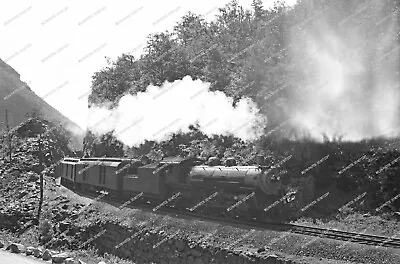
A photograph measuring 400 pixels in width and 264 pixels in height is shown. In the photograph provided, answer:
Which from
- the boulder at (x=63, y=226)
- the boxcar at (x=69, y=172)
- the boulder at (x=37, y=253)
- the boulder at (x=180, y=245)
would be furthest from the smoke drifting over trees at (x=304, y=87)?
the boulder at (x=37, y=253)

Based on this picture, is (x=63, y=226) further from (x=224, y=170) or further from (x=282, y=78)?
(x=282, y=78)

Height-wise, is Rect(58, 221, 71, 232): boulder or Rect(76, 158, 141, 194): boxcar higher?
Rect(76, 158, 141, 194): boxcar

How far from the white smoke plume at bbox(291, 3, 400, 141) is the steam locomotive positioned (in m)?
3.85

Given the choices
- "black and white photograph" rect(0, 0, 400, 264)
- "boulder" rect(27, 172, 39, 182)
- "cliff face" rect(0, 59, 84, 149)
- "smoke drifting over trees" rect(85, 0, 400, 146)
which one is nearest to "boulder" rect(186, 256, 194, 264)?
"black and white photograph" rect(0, 0, 400, 264)

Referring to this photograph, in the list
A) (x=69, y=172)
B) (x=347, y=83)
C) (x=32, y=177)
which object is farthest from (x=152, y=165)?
(x=32, y=177)

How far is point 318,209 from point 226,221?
5578 millimetres

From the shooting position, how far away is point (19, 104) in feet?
379

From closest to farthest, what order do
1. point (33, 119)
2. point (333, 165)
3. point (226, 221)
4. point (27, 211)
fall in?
point (226, 221) → point (333, 165) → point (27, 211) → point (33, 119)

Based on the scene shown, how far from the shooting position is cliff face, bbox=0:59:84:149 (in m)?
105

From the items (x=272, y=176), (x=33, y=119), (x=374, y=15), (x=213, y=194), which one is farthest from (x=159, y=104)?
(x=33, y=119)

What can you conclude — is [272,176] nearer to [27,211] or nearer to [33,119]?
[27,211]

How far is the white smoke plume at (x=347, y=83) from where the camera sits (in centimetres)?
2238

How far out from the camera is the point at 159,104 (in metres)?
31.7

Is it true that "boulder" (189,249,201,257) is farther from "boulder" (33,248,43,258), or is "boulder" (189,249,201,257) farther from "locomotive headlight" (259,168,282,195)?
"boulder" (33,248,43,258)
